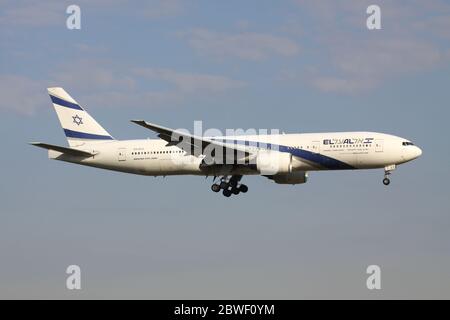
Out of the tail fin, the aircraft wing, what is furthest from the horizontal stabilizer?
the aircraft wing

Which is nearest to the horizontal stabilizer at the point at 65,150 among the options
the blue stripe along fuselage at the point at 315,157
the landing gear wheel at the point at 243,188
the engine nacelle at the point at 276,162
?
the landing gear wheel at the point at 243,188

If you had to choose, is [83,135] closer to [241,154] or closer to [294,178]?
[241,154]

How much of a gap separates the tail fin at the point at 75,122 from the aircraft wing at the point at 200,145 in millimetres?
7644

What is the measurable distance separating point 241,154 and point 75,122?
13257 mm

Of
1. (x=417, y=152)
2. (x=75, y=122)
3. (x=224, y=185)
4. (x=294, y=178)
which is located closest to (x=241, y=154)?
(x=224, y=185)

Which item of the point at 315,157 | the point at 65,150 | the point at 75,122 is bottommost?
the point at 315,157

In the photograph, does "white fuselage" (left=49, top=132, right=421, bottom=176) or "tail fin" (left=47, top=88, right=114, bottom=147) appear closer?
"white fuselage" (left=49, top=132, right=421, bottom=176)

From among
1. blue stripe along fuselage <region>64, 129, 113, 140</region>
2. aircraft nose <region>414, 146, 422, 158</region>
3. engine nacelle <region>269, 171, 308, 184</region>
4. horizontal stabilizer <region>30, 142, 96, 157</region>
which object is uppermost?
blue stripe along fuselage <region>64, 129, 113, 140</region>

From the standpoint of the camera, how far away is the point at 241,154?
2242 inches

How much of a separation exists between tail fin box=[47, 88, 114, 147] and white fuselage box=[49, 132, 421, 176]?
6.60 ft

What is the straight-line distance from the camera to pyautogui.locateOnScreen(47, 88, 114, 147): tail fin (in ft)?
206

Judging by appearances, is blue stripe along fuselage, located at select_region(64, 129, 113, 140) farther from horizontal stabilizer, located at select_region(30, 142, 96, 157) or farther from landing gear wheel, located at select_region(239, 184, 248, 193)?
landing gear wheel, located at select_region(239, 184, 248, 193)

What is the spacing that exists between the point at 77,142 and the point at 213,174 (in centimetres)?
1016

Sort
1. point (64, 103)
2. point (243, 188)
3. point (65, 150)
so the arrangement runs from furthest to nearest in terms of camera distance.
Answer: point (64, 103)
point (243, 188)
point (65, 150)
